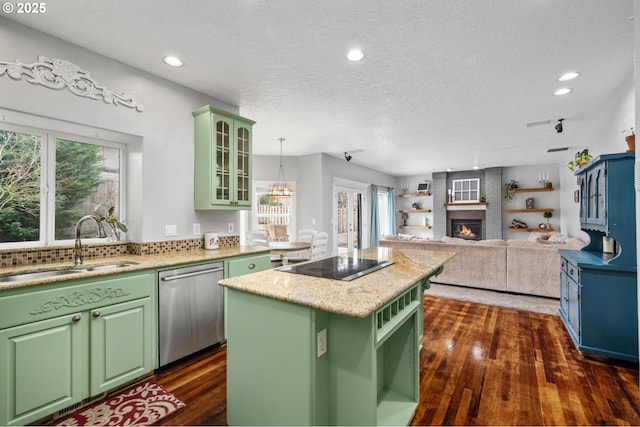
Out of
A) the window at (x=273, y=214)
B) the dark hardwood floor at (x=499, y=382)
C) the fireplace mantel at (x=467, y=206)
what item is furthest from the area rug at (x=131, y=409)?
the fireplace mantel at (x=467, y=206)

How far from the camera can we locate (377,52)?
7.64ft

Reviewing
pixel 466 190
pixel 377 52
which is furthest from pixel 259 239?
pixel 466 190

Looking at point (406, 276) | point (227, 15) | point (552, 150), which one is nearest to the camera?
point (406, 276)

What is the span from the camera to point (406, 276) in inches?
68.7

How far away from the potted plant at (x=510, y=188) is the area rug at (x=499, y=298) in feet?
15.0

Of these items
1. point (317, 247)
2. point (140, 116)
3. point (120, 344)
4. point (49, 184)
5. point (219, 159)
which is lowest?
point (120, 344)

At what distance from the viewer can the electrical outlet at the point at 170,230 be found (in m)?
2.79

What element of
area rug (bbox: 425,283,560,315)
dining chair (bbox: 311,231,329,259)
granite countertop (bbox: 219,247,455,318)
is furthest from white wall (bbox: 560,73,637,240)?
dining chair (bbox: 311,231,329,259)

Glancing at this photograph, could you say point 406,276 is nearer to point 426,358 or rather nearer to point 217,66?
point 426,358

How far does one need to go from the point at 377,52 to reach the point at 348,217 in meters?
5.12

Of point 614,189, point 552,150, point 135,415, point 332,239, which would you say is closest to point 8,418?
point 135,415

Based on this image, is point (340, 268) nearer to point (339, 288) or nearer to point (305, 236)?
point (339, 288)

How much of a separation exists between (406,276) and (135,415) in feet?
6.39

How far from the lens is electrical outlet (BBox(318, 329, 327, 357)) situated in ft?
4.49
